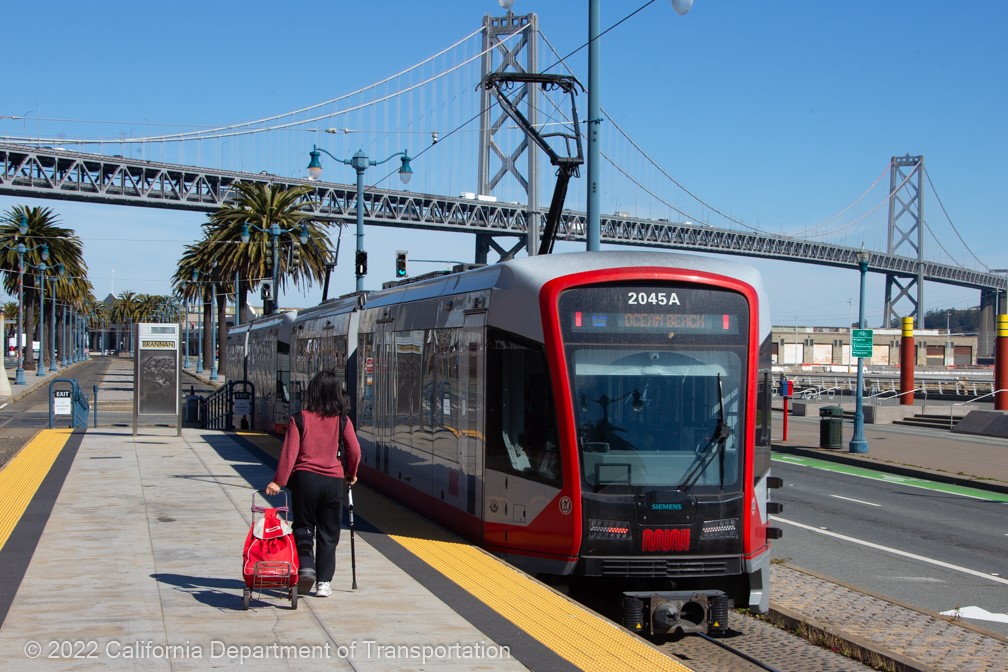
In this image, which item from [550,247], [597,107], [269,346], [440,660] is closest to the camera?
[440,660]

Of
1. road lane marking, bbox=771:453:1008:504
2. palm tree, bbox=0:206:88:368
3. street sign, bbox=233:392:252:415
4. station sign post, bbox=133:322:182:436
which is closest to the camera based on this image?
road lane marking, bbox=771:453:1008:504

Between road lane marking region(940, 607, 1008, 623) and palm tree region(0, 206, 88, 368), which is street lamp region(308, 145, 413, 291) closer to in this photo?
road lane marking region(940, 607, 1008, 623)

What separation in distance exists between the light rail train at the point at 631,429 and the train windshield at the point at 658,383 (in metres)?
0.01

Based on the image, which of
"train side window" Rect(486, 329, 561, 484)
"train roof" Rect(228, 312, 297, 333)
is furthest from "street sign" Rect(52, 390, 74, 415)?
"train side window" Rect(486, 329, 561, 484)

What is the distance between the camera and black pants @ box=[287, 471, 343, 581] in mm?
8305

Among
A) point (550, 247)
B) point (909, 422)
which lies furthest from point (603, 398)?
point (909, 422)

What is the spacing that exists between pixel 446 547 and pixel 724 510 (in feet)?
9.20

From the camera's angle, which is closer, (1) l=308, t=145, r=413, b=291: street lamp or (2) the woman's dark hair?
(2) the woman's dark hair

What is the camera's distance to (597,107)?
1794 centimetres

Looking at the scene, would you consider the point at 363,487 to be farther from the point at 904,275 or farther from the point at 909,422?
the point at 904,275

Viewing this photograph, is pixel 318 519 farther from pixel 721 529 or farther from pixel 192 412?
pixel 192 412

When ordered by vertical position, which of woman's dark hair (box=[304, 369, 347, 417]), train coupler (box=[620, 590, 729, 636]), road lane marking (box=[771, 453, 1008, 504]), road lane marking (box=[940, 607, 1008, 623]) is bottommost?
road lane marking (box=[771, 453, 1008, 504])

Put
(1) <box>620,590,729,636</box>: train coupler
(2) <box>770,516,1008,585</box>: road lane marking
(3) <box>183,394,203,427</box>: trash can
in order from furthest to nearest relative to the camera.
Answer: (3) <box>183,394,203,427</box>: trash can → (2) <box>770,516,1008,585</box>: road lane marking → (1) <box>620,590,729,636</box>: train coupler

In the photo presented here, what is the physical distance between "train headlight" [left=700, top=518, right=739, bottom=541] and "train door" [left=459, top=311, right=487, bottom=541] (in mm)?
2224
